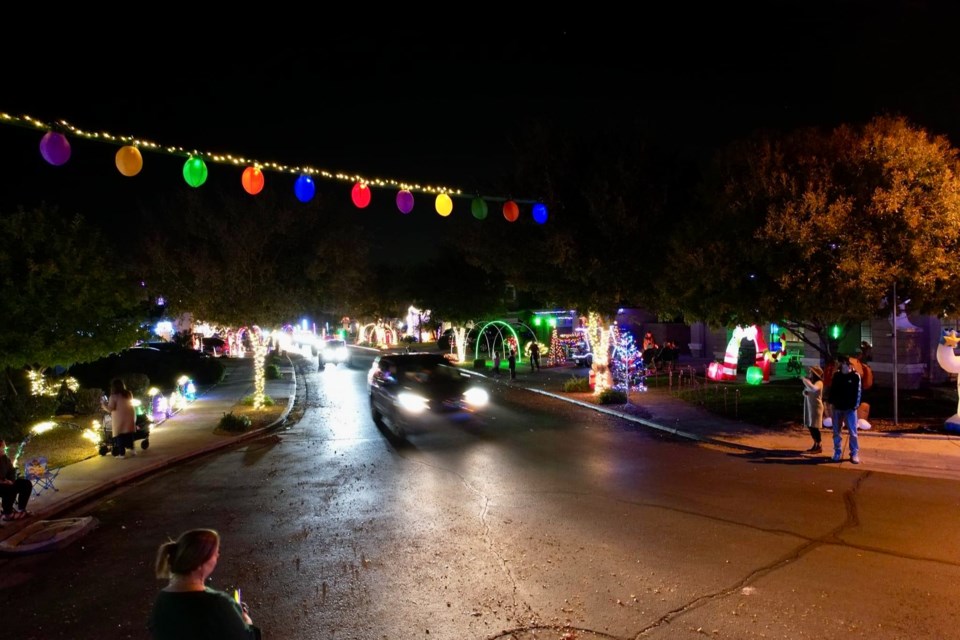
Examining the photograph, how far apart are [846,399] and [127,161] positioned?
11653mm

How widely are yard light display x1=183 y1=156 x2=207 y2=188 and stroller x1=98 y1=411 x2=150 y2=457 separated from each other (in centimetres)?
535

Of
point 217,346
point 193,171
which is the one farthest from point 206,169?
point 217,346

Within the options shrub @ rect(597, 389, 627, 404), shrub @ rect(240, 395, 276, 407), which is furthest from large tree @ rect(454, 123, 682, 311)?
shrub @ rect(240, 395, 276, 407)

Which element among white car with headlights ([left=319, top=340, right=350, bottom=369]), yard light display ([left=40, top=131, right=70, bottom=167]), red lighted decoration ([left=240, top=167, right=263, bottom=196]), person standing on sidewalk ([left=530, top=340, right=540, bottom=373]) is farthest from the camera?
white car with headlights ([left=319, top=340, right=350, bottom=369])

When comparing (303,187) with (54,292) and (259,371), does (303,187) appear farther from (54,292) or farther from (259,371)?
(259,371)

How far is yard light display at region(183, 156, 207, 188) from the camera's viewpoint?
10.2 metres

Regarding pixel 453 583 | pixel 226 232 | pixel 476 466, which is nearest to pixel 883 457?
pixel 476 466

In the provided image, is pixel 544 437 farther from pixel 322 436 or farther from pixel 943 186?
pixel 943 186

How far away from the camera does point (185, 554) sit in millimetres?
2844

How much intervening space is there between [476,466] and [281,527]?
12.8 feet

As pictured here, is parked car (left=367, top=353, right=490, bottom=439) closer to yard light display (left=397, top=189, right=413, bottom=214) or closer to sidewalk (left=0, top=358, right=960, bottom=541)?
sidewalk (left=0, top=358, right=960, bottom=541)

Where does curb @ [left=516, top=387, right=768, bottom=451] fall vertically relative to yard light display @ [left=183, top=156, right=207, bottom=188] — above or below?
below

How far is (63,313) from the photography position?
46.5 ft

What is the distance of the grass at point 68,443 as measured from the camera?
41.7 ft
